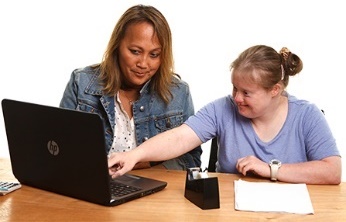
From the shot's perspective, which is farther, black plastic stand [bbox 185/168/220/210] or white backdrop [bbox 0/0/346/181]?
white backdrop [bbox 0/0/346/181]

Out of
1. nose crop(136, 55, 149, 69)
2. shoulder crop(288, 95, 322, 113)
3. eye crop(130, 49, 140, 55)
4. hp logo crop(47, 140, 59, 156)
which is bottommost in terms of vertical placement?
shoulder crop(288, 95, 322, 113)

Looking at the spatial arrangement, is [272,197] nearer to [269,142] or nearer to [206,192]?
[206,192]

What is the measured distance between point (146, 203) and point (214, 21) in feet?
5.66

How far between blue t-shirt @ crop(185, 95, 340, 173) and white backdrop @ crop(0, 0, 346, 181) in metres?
1.09

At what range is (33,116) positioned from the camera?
166cm

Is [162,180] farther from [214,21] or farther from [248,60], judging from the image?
[214,21]

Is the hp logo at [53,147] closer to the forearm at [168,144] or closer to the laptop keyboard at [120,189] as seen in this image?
the laptop keyboard at [120,189]

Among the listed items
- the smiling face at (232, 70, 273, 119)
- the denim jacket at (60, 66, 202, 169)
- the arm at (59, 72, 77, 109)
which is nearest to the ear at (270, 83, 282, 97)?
the smiling face at (232, 70, 273, 119)

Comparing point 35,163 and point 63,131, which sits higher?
point 63,131

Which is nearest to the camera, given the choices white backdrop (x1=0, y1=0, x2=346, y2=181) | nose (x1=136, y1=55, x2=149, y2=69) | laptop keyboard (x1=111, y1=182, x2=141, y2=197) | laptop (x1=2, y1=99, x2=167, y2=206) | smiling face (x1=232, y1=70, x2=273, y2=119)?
laptop (x1=2, y1=99, x2=167, y2=206)

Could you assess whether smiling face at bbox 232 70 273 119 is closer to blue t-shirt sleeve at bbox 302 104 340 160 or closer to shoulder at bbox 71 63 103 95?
blue t-shirt sleeve at bbox 302 104 340 160

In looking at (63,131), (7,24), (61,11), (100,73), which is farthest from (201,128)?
(7,24)

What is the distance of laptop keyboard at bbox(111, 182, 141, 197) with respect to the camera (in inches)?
66.1

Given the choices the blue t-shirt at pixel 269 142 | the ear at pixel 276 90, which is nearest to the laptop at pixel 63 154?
the blue t-shirt at pixel 269 142
